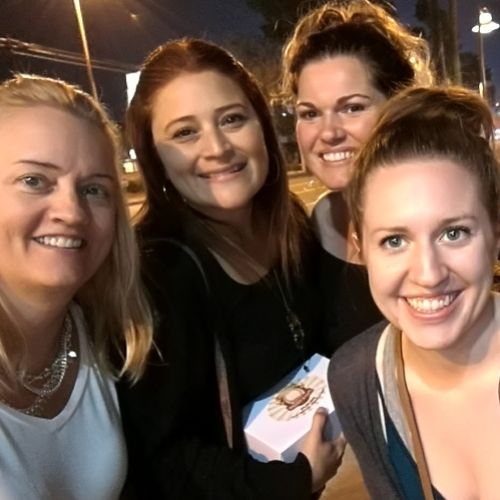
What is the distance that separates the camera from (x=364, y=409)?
1.29m

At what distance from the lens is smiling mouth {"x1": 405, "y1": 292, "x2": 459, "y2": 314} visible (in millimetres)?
1147

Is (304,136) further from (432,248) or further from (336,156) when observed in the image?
(432,248)

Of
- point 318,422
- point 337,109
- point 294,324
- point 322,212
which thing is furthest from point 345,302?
point 337,109

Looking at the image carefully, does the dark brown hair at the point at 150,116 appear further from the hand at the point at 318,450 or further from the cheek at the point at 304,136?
the hand at the point at 318,450

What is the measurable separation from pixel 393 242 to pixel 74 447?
0.81 m

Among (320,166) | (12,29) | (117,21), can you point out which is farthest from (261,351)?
(117,21)

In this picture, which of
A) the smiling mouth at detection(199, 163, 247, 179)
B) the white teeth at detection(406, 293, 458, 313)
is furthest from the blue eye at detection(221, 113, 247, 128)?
the white teeth at detection(406, 293, 458, 313)

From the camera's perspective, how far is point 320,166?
2014 mm

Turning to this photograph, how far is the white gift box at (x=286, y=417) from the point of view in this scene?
149 cm

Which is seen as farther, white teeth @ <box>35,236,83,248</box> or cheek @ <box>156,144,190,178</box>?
cheek @ <box>156,144,190,178</box>

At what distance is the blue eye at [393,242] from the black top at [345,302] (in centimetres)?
69

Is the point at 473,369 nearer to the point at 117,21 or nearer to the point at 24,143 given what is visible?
the point at 24,143

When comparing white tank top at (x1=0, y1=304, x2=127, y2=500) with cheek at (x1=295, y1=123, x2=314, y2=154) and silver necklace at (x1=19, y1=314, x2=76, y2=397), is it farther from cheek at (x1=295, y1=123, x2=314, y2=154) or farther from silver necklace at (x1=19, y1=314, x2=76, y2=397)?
cheek at (x1=295, y1=123, x2=314, y2=154)

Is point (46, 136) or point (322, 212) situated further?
point (322, 212)
